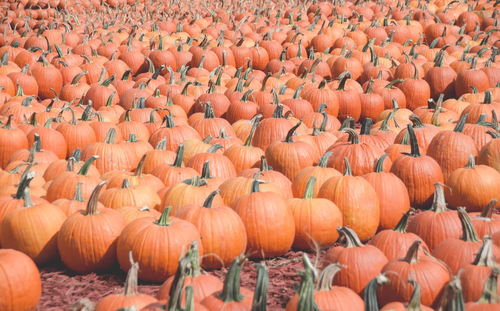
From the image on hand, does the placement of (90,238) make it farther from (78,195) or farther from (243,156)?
(243,156)

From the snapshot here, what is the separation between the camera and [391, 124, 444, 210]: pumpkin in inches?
231

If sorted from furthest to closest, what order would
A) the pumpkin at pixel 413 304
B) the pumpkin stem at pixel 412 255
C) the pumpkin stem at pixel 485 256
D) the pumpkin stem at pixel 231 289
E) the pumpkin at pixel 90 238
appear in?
the pumpkin at pixel 90 238, the pumpkin stem at pixel 412 255, the pumpkin stem at pixel 485 256, the pumpkin stem at pixel 231 289, the pumpkin at pixel 413 304

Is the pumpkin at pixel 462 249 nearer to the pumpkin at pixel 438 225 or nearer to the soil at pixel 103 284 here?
the pumpkin at pixel 438 225

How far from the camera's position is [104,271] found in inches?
181

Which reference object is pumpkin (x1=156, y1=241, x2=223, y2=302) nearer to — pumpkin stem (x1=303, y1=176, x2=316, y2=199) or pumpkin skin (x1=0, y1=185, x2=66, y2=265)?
pumpkin skin (x1=0, y1=185, x2=66, y2=265)

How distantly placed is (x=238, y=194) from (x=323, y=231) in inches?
32.2

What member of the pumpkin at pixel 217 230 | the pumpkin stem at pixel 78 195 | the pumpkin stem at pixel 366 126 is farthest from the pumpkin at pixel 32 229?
the pumpkin stem at pixel 366 126

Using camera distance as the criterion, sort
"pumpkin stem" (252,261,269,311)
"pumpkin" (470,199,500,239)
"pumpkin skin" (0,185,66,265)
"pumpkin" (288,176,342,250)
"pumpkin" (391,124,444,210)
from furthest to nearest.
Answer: "pumpkin" (391,124,444,210) → "pumpkin" (288,176,342,250) → "pumpkin skin" (0,185,66,265) → "pumpkin" (470,199,500,239) → "pumpkin stem" (252,261,269,311)

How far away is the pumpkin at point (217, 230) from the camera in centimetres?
444

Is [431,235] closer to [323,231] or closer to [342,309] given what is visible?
[323,231]

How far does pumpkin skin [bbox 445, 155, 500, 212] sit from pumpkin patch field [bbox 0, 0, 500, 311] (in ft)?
0.05

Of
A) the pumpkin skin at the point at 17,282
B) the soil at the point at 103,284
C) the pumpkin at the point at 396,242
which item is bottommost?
the soil at the point at 103,284


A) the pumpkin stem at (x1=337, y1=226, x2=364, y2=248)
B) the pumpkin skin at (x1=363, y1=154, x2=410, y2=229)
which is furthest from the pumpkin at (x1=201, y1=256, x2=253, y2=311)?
the pumpkin skin at (x1=363, y1=154, x2=410, y2=229)

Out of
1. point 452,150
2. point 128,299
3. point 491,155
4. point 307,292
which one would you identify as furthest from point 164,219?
point 491,155
